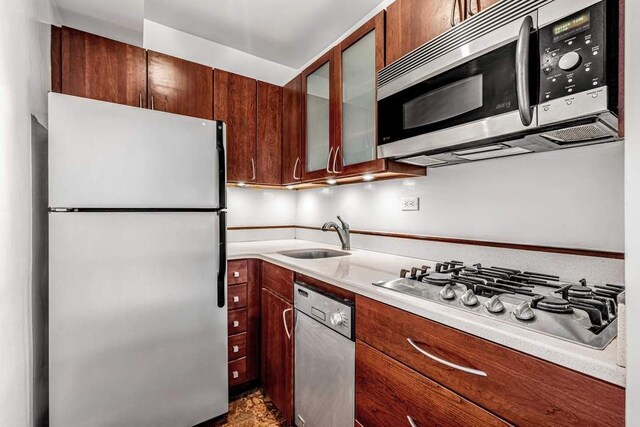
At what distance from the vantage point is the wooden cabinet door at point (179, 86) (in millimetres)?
1942

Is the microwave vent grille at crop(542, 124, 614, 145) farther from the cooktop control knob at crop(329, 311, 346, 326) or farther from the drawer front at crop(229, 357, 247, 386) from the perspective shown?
the drawer front at crop(229, 357, 247, 386)

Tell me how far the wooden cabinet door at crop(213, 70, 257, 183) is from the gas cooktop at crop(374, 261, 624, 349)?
4.92ft

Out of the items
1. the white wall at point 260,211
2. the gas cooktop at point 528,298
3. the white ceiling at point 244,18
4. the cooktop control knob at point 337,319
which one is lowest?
the cooktop control knob at point 337,319

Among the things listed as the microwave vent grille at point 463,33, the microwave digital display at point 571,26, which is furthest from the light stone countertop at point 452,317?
the microwave vent grille at point 463,33

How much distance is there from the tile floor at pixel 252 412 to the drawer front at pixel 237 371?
12 centimetres

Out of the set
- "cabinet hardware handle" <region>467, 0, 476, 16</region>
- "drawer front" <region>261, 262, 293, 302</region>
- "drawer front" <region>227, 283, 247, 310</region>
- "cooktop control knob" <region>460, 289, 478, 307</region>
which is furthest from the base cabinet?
"cabinet hardware handle" <region>467, 0, 476, 16</region>

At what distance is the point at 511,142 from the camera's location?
1.10m

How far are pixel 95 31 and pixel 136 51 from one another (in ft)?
1.35

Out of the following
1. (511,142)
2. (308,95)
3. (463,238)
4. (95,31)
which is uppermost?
(95,31)

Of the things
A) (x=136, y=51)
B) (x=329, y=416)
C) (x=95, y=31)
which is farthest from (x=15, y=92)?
(x=329, y=416)

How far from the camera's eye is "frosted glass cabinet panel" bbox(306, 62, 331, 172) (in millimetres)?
1963

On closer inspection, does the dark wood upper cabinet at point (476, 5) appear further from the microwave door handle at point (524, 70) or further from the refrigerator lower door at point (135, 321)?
the refrigerator lower door at point (135, 321)

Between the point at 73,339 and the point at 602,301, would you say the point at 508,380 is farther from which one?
the point at 73,339

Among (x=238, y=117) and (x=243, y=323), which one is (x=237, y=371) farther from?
(x=238, y=117)
